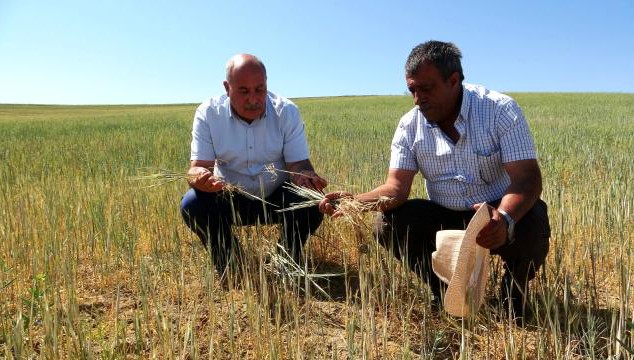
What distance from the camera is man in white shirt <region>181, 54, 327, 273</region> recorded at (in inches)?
115

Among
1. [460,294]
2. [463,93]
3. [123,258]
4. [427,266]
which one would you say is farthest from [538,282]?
[123,258]

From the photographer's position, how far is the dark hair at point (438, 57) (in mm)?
2242

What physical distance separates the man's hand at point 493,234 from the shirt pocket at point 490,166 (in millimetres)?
461

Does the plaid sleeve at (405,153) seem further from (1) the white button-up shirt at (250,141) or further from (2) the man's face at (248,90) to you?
(2) the man's face at (248,90)

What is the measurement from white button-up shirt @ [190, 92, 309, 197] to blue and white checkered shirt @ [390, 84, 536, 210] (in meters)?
0.73

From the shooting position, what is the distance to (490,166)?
7.96 ft

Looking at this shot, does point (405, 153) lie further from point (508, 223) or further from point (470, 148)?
point (508, 223)

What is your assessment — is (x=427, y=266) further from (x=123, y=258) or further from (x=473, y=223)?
(x=123, y=258)

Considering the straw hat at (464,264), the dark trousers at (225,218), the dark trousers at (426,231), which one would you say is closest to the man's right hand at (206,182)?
the dark trousers at (225,218)

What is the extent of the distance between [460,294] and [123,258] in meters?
1.83

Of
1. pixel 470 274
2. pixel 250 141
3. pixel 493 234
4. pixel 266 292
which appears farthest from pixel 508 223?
pixel 250 141

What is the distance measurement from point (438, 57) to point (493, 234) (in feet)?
2.54

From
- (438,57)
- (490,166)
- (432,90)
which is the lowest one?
(490,166)

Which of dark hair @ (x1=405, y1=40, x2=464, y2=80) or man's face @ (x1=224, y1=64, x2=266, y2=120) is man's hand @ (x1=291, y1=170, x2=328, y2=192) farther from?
dark hair @ (x1=405, y1=40, x2=464, y2=80)
